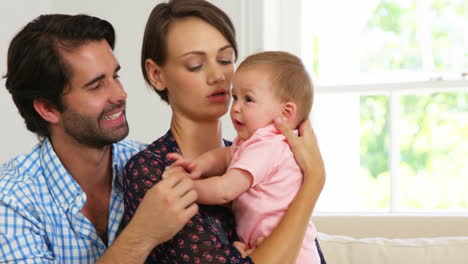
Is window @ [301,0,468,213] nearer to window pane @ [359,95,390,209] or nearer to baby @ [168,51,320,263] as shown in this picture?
window pane @ [359,95,390,209]

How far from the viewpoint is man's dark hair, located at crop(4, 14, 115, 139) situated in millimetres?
2260

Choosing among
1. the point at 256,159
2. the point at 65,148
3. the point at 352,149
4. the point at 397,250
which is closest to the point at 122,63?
the point at 352,149

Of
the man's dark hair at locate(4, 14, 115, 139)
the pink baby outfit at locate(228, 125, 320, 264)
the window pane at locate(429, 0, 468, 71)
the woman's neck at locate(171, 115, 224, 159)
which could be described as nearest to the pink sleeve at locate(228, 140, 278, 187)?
the pink baby outfit at locate(228, 125, 320, 264)

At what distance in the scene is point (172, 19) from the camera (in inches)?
78.5

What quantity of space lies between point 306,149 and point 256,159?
192 millimetres

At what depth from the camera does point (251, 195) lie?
6.16 ft

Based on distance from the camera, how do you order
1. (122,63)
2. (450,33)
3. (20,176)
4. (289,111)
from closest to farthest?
1. (289,111)
2. (20,176)
3. (450,33)
4. (122,63)

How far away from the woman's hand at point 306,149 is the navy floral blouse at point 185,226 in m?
0.26

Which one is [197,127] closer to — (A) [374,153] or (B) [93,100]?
(B) [93,100]

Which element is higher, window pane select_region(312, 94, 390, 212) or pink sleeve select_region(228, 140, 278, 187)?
pink sleeve select_region(228, 140, 278, 187)

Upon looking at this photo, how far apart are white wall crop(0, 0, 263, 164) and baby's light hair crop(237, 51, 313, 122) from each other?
162 centimetres

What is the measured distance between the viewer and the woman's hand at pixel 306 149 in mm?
1903

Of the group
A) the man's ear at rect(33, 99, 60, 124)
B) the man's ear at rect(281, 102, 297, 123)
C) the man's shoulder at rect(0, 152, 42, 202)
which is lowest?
the man's shoulder at rect(0, 152, 42, 202)

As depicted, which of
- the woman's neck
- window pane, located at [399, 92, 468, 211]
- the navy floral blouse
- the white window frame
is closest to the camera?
the navy floral blouse
